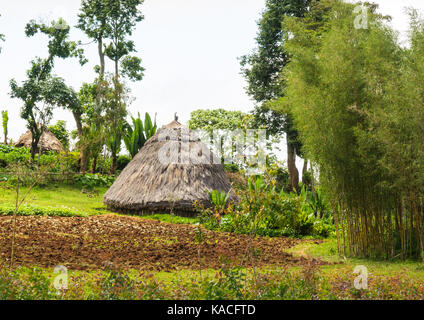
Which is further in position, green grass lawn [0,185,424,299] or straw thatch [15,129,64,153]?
straw thatch [15,129,64,153]

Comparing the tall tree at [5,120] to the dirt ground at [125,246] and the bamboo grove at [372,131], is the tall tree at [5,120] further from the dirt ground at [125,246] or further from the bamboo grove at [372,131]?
the bamboo grove at [372,131]

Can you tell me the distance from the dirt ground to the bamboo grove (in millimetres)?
1403

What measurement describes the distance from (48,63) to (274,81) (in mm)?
10032

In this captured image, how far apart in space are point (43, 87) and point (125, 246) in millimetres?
12698

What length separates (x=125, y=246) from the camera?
6961mm

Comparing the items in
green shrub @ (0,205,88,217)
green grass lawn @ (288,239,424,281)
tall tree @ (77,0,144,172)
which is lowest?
green grass lawn @ (288,239,424,281)

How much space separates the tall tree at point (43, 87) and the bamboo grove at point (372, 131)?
1269cm

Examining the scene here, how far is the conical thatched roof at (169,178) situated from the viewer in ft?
38.0

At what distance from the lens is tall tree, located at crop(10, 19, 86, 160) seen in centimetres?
1766

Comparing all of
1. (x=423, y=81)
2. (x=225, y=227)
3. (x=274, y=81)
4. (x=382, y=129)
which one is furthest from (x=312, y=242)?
(x=274, y=81)

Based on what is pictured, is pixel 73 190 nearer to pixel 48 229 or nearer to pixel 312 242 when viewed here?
pixel 48 229

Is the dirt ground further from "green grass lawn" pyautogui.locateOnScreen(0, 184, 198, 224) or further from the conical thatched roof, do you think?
the conical thatched roof

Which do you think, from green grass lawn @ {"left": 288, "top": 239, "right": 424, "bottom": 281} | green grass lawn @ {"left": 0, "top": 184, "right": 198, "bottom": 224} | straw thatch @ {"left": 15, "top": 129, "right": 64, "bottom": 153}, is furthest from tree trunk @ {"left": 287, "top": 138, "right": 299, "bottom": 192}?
straw thatch @ {"left": 15, "top": 129, "right": 64, "bottom": 153}

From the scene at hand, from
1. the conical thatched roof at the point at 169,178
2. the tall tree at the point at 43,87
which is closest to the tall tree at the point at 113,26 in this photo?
the tall tree at the point at 43,87
